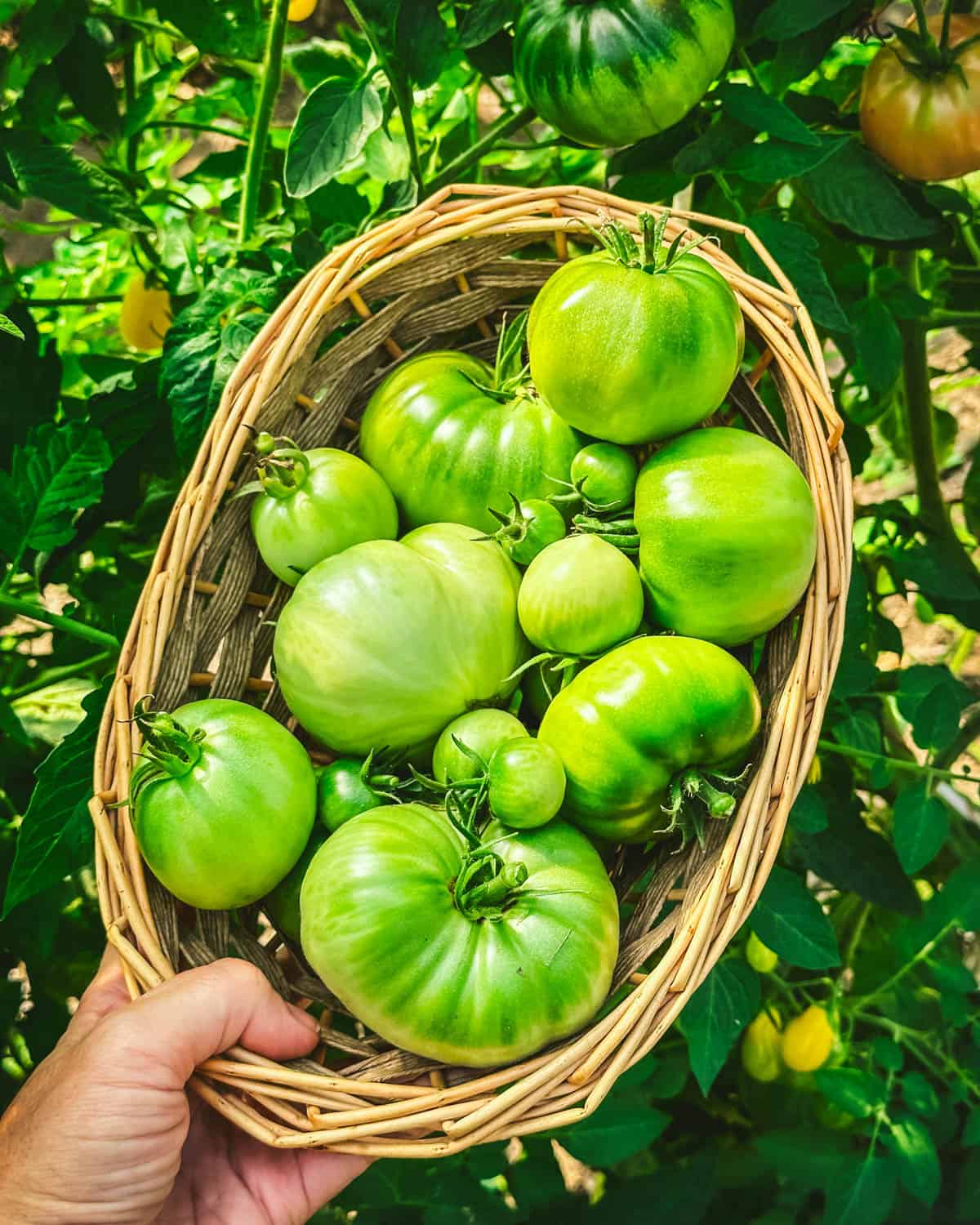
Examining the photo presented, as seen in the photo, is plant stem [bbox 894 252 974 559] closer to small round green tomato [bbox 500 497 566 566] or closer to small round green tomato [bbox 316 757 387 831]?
small round green tomato [bbox 500 497 566 566]

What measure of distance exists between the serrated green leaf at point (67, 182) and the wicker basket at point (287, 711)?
231mm

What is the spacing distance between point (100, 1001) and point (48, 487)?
0.46m

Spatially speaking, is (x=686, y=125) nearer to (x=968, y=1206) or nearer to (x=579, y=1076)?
(x=579, y=1076)

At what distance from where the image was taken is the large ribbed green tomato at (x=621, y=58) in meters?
0.83

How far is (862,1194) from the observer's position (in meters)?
1.03

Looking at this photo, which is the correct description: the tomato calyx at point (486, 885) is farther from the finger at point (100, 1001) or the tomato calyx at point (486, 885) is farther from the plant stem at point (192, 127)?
the plant stem at point (192, 127)

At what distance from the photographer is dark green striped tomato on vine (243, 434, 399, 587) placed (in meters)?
0.94

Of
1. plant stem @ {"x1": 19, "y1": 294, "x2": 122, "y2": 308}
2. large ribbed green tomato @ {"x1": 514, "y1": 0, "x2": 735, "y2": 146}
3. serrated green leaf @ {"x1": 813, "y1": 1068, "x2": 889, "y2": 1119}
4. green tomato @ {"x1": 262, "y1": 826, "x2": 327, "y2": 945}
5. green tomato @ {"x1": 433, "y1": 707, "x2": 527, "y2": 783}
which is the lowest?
serrated green leaf @ {"x1": 813, "y1": 1068, "x2": 889, "y2": 1119}

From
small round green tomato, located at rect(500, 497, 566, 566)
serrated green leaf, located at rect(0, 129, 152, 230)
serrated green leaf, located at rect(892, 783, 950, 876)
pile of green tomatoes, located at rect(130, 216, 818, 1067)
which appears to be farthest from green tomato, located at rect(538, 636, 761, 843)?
serrated green leaf, located at rect(0, 129, 152, 230)

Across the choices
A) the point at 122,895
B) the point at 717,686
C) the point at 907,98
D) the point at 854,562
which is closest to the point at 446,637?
the point at 717,686

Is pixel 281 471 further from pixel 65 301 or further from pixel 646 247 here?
pixel 65 301

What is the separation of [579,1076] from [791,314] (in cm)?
67

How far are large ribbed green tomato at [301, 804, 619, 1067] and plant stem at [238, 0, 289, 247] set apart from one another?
0.66m

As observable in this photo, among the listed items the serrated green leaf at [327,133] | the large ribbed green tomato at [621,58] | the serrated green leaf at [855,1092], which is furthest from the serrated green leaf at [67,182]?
the serrated green leaf at [855,1092]
